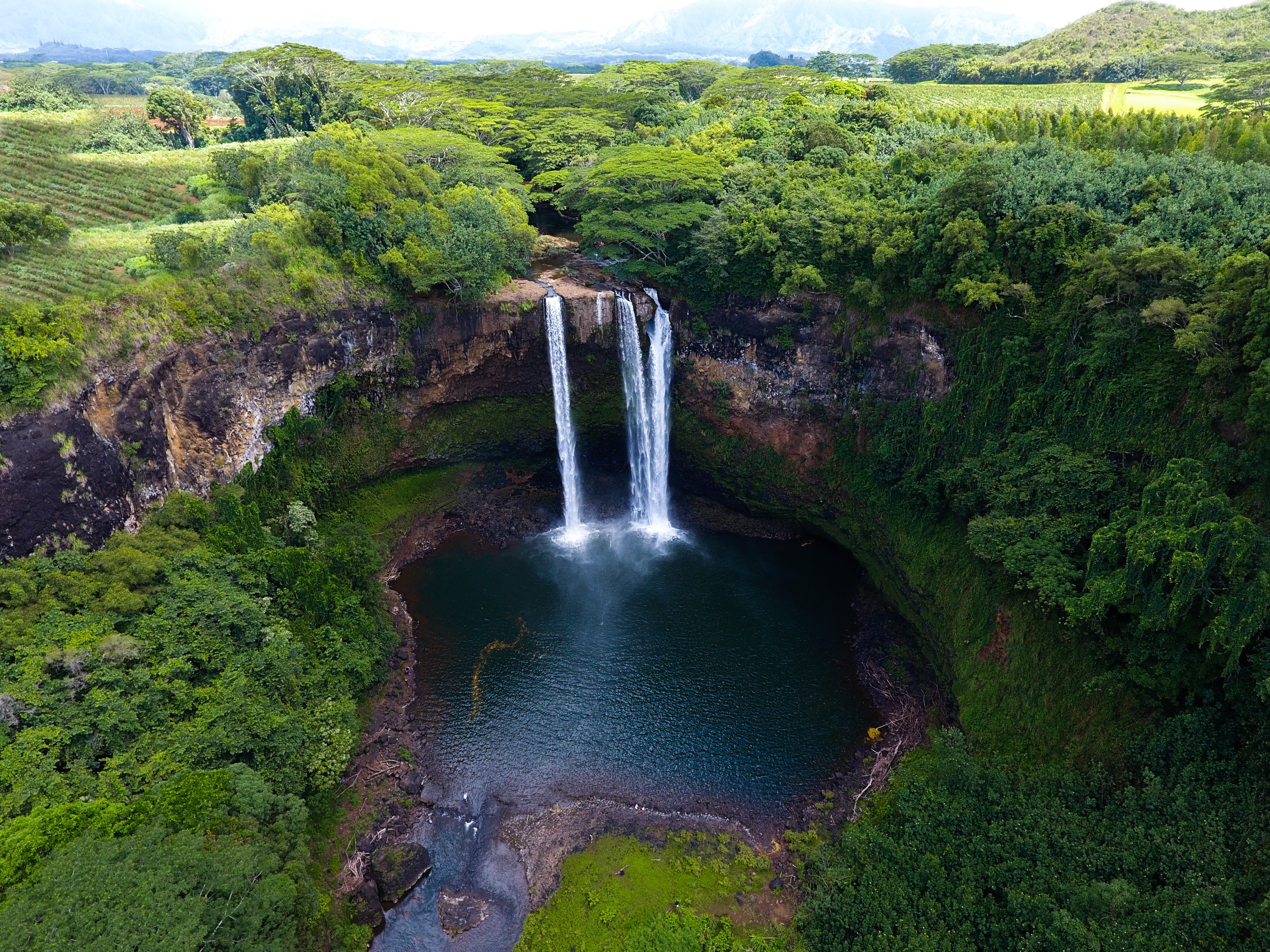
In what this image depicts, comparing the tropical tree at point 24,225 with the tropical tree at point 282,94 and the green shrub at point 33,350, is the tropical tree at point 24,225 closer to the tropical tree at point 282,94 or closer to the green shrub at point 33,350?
the green shrub at point 33,350

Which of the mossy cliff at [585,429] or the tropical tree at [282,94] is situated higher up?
the tropical tree at [282,94]

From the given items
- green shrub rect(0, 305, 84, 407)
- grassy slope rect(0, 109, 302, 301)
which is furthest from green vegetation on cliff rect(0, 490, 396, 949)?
grassy slope rect(0, 109, 302, 301)

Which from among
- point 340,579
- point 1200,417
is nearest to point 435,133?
point 340,579

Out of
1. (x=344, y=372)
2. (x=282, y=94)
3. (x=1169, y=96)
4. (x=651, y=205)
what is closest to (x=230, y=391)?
(x=344, y=372)

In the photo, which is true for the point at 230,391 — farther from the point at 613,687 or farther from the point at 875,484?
the point at 875,484

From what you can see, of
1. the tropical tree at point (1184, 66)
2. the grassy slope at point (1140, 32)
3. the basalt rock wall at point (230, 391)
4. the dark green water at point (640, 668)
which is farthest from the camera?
the grassy slope at point (1140, 32)

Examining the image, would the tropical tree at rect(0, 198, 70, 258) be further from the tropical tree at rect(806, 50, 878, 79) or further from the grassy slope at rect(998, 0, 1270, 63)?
the tropical tree at rect(806, 50, 878, 79)

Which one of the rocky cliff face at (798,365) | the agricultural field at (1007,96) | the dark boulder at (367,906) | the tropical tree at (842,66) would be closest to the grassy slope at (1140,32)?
the agricultural field at (1007,96)

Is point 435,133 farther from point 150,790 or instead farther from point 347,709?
point 150,790
